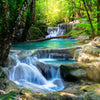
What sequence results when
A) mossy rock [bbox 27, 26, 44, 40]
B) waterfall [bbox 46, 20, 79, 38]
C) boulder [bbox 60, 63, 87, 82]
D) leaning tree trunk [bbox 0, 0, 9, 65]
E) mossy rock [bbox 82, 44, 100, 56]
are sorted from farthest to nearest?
1. waterfall [bbox 46, 20, 79, 38]
2. mossy rock [bbox 27, 26, 44, 40]
3. mossy rock [bbox 82, 44, 100, 56]
4. boulder [bbox 60, 63, 87, 82]
5. leaning tree trunk [bbox 0, 0, 9, 65]

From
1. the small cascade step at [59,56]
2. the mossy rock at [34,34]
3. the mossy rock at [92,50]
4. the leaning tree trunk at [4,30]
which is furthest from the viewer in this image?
the mossy rock at [34,34]

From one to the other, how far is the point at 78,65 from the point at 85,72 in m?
0.49

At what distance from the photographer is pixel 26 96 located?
1.96 m

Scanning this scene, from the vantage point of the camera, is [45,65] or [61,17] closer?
[45,65]

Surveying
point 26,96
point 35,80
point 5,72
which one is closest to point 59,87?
point 35,80

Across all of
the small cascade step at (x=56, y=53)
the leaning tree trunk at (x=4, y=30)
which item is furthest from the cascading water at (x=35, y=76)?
the small cascade step at (x=56, y=53)

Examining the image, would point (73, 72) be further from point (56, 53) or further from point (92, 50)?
point (56, 53)

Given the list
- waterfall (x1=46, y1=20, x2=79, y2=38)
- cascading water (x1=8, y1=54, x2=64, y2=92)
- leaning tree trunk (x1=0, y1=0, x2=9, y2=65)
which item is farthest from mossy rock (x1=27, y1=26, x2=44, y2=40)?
leaning tree trunk (x1=0, y1=0, x2=9, y2=65)

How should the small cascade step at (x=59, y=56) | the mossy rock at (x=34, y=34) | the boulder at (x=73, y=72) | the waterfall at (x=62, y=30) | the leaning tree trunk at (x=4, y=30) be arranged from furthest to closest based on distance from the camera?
the waterfall at (x=62, y=30), the mossy rock at (x=34, y=34), the small cascade step at (x=59, y=56), the boulder at (x=73, y=72), the leaning tree trunk at (x=4, y=30)

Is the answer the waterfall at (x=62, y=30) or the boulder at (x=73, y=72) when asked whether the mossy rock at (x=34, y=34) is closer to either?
the waterfall at (x=62, y=30)

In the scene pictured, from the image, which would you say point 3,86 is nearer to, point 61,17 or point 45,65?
point 45,65

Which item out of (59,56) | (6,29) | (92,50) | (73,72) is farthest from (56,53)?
(6,29)

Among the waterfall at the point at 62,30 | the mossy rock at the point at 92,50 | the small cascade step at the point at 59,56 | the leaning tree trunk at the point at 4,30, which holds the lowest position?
the small cascade step at the point at 59,56

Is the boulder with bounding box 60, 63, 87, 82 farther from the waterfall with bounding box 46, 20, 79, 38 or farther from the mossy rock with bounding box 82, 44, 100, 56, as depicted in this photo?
the waterfall with bounding box 46, 20, 79, 38
